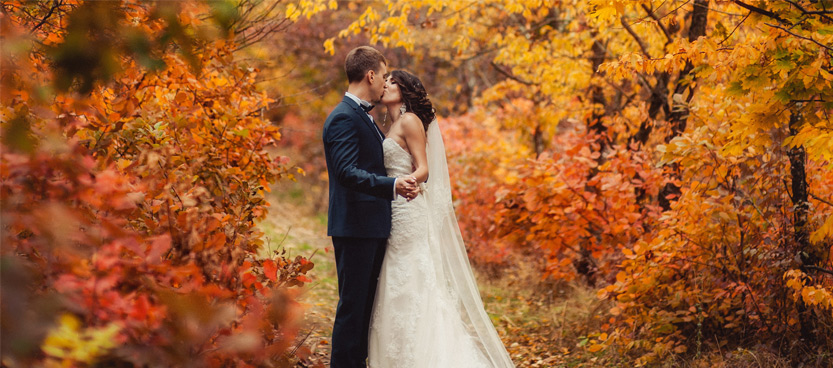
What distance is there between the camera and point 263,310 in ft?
7.53

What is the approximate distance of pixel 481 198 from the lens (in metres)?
8.97

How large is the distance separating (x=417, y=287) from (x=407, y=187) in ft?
2.17

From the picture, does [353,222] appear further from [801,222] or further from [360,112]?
[801,222]

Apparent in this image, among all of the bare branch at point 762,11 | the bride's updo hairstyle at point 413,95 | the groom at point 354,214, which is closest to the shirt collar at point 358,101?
the groom at point 354,214

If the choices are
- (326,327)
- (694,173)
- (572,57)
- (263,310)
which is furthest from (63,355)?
(572,57)

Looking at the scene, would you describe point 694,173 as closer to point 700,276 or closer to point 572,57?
point 700,276

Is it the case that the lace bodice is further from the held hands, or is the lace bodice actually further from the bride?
the held hands

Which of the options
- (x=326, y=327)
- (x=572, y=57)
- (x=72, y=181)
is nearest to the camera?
(x=72, y=181)

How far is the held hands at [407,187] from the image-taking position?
3438 mm

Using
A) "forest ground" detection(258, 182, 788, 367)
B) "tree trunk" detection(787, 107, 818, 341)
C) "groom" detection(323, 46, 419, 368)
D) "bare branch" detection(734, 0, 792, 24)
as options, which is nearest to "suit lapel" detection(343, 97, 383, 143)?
"groom" detection(323, 46, 419, 368)

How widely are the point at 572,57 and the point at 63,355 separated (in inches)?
247

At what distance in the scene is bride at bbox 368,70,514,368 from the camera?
3.70 meters

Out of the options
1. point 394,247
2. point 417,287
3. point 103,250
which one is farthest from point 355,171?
point 103,250

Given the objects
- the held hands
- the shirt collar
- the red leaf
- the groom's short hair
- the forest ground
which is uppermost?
the groom's short hair
